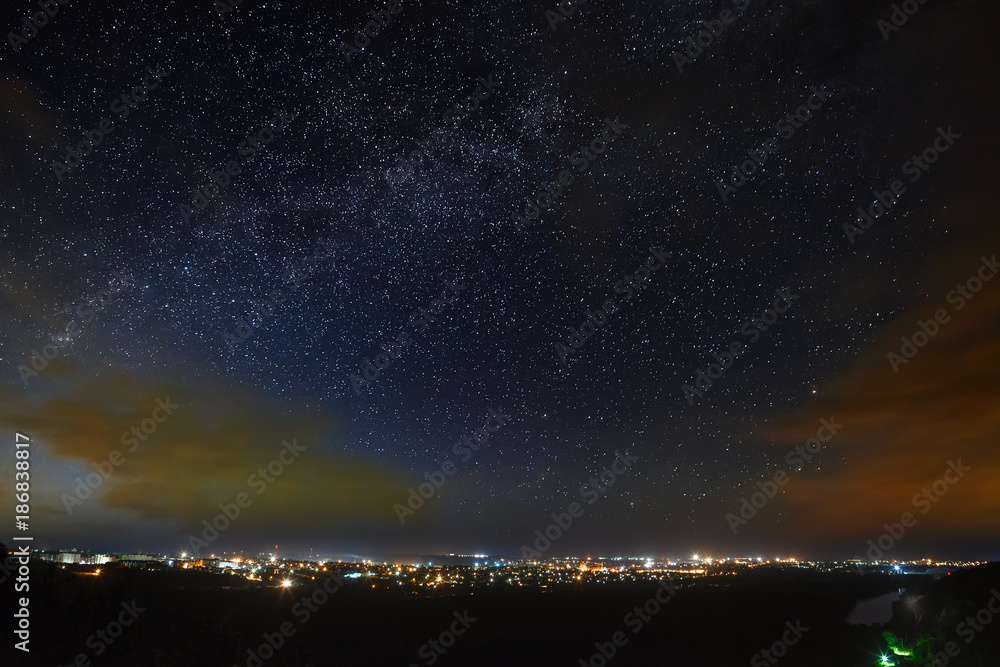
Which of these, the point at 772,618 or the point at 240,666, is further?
the point at 772,618

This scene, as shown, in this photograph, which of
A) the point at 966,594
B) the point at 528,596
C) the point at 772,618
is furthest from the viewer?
the point at 528,596

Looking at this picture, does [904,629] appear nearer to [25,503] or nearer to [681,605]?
[681,605]

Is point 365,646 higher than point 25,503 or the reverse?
the reverse

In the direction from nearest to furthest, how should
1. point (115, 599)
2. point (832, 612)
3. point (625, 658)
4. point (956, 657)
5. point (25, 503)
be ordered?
1. point (25, 503)
2. point (115, 599)
3. point (956, 657)
4. point (625, 658)
5. point (832, 612)

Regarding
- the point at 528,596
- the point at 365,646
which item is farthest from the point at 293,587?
the point at 365,646

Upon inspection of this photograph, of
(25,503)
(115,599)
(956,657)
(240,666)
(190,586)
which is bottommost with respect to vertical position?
(956,657)

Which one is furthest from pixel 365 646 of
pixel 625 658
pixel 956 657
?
pixel 956 657
